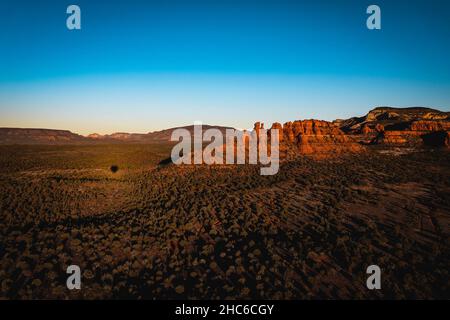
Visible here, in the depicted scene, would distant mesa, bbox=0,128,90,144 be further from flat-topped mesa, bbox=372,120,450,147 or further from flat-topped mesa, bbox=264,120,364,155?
flat-topped mesa, bbox=372,120,450,147

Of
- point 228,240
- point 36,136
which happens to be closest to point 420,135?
point 228,240

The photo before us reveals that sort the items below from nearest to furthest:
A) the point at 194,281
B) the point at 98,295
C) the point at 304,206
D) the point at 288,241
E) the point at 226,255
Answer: the point at 98,295 → the point at 194,281 → the point at 226,255 → the point at 288,241 → the point at 304,206

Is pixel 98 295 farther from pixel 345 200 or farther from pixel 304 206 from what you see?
pixel 345 200

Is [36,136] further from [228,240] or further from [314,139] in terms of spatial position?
[228,240]

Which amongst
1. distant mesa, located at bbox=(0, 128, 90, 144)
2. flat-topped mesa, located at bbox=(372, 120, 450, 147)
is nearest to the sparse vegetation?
flat-topped mesa, located at bbox=(372, 120, 450, 147)

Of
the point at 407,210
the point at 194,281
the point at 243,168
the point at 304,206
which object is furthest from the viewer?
the point at 243,168

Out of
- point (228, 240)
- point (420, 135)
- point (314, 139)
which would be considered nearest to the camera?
point (228, 240)

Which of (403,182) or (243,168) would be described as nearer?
(403,182)
